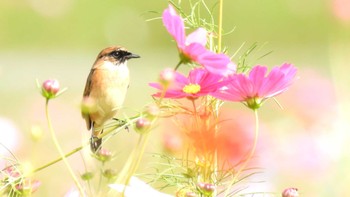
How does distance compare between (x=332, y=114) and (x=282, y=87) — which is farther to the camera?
(x=332, y=114)

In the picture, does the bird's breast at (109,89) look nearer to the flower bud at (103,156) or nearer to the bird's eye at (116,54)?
the bird's eye at (116,54)

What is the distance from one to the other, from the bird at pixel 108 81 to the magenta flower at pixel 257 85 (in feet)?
2.10

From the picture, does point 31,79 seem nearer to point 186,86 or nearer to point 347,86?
point 347,86

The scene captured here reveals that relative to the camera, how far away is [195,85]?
82 cm

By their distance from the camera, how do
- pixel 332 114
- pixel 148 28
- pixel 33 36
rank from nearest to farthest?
pixel 332 114
pixel 148 28
pixel 33 36

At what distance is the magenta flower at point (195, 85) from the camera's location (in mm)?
800

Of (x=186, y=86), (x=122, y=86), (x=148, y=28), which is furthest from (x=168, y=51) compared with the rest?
(x=186, y=86)

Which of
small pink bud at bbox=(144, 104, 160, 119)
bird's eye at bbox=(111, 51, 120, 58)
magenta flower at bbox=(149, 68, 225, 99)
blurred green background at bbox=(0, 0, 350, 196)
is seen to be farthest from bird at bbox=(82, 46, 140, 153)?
blurred green background at bbox=(0, 0, 350, 196)

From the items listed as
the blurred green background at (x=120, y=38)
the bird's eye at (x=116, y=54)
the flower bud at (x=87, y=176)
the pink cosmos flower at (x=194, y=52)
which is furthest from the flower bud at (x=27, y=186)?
the blurred green background at (x=120, y=38)

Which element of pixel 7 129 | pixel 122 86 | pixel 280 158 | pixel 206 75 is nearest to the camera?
pixel 206 75

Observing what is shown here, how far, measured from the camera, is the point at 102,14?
5156mm

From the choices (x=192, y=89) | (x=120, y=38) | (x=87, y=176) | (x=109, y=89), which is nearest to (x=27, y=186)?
(x=87, y=176)

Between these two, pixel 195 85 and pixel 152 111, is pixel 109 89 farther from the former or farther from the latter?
pixel 152 111

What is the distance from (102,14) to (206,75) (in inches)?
172
